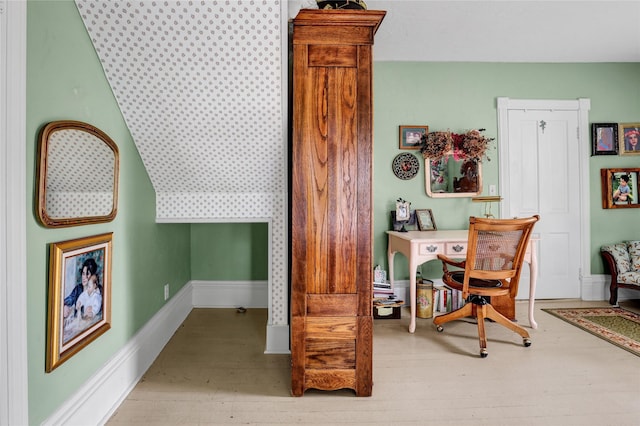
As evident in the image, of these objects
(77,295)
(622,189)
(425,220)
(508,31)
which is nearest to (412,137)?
(425,220)

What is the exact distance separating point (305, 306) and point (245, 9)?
154 cm

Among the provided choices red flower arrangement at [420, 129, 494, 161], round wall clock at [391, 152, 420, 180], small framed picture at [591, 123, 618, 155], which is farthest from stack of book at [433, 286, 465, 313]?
small framed picture at [591, 123, 618, 155]

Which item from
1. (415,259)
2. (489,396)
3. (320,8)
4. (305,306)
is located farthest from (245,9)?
(489,396)

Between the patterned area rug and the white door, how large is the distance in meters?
0.36

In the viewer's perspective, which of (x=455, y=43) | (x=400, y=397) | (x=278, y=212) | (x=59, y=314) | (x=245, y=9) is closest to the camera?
(x=59, y=314)

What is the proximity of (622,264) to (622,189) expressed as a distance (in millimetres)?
790

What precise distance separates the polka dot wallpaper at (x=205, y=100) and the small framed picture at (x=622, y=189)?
3.39m

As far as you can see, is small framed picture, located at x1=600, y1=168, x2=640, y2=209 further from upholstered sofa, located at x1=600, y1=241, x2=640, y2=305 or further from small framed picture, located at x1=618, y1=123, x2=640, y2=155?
upholstered sofa, located at x1=600, y1=241, x2=640, y2=305

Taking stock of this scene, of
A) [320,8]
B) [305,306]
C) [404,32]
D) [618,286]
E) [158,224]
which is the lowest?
[618,286]

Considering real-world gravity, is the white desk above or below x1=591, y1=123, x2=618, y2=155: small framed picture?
below

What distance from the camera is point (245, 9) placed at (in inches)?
66.0

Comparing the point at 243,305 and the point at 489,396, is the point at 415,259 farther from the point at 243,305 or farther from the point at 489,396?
the point at 243,305

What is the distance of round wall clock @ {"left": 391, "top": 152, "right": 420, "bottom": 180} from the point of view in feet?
11.2
